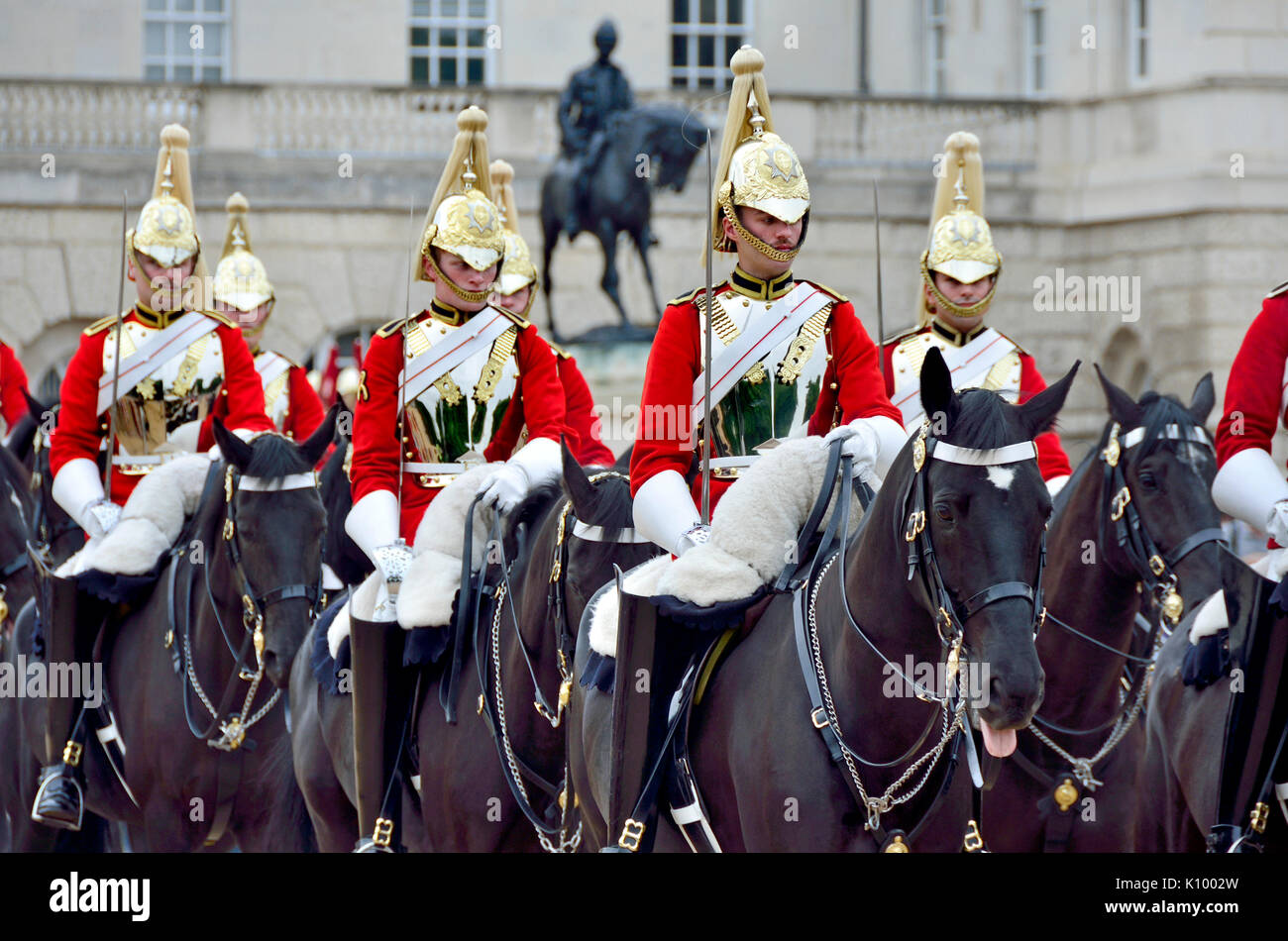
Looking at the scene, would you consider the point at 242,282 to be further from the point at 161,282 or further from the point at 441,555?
the point at 441,555

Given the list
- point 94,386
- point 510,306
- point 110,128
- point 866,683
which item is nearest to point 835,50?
point 110,128

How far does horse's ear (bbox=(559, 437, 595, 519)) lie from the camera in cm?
658

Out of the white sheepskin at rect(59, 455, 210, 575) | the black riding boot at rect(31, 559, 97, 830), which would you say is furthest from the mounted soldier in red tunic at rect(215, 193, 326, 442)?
the black riding boot at rect(31, 559, 97, 830)

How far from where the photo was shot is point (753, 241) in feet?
20.5

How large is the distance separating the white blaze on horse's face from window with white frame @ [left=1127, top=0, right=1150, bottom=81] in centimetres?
2069

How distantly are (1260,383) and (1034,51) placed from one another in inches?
801

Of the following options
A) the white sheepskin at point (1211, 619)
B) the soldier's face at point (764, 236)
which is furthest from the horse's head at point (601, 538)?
the white sheepskin at point (1211, 619)

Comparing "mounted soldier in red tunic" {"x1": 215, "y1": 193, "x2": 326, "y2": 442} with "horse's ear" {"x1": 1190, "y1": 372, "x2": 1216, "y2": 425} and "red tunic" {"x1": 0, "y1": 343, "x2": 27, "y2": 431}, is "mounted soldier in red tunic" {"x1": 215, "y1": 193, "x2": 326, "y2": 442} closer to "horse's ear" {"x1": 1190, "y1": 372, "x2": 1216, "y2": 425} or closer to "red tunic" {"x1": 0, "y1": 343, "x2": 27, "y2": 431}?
"red tunic" {"x1": 0, "y1": 343, "x2": 27, "y2": 431}

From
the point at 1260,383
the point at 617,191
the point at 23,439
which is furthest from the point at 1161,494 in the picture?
the point at 617,191

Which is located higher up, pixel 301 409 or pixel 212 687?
pixel 301 409

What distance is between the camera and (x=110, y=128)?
24.5 m

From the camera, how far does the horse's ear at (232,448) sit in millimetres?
7777

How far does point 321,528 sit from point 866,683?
2.99 meters
